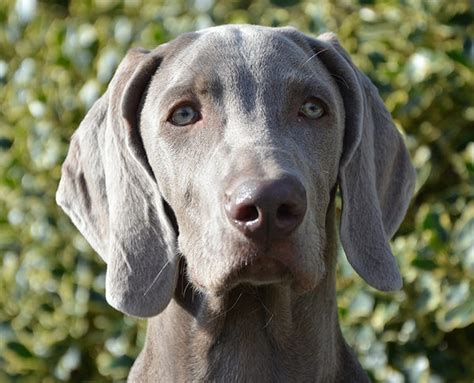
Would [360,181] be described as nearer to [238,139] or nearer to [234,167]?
[238,139]

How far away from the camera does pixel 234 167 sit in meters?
3.90

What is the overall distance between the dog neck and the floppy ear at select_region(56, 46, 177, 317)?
14cm

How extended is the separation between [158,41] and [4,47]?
58.7 inches

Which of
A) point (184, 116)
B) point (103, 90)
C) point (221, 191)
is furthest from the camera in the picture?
point (103, 90)

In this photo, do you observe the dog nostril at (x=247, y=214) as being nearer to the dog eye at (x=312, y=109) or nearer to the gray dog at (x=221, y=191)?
the gray dog at (x=221, y=191)

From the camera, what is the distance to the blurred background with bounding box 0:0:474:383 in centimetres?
598

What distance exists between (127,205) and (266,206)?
2.78ft

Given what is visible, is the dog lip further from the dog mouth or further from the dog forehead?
the dog forehead

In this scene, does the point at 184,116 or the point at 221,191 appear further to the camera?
the point at 184,116

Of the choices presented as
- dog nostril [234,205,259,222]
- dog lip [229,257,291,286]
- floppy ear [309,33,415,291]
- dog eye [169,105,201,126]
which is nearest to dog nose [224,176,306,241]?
dog nostril [234,205,259,222]

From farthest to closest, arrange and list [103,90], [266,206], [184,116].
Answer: [103,90]
[184,116]
[266,206]

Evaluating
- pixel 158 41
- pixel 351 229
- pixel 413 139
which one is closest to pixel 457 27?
pixel 413 139

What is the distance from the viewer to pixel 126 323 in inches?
264

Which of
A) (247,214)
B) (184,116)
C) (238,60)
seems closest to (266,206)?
(247,214)
